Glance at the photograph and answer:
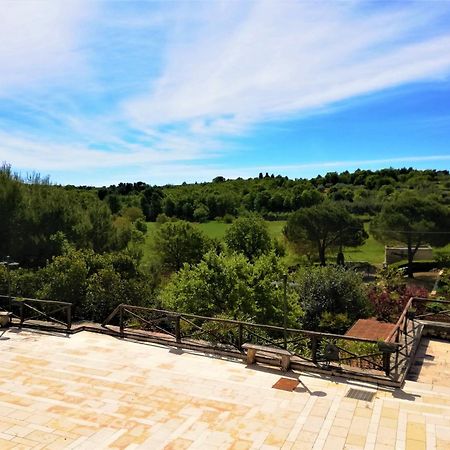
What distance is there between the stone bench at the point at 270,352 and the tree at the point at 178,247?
31.9 m

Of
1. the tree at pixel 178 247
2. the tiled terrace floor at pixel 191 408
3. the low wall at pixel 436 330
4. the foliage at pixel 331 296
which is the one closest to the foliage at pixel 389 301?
the foliage at pixel 331 296

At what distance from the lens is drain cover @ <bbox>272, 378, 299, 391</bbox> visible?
9969mm

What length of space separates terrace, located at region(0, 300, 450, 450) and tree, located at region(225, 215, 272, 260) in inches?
1249

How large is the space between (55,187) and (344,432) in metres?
26.4

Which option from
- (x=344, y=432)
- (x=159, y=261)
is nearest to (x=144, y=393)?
(x=344, y=432)

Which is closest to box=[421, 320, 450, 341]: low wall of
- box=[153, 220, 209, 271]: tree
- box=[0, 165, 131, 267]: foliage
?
box=[0, 165, 131, 267]: foliage

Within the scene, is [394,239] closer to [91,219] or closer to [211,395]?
[91,219]

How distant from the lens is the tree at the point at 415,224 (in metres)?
47.2

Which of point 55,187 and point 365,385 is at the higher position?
point 55,187

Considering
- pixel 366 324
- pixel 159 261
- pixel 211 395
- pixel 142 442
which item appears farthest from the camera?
pixel 159 261

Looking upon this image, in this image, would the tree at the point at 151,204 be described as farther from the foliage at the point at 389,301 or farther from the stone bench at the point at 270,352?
the stone bench at the point at 270,352

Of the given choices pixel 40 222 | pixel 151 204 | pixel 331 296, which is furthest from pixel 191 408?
pixel 151 204

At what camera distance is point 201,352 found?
12.2 m

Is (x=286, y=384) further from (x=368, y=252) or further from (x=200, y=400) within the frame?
(x=368, y=252)
